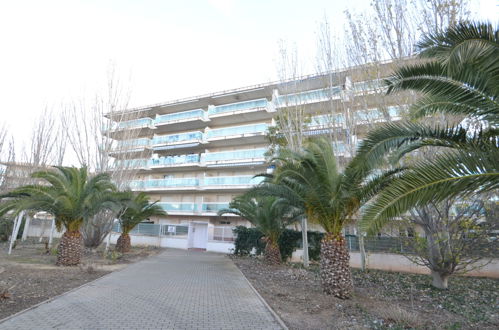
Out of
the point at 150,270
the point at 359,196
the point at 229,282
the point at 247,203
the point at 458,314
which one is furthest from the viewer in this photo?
the point at 247,203

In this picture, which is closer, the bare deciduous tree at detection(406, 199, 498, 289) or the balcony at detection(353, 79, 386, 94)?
the bare deciduous tree at detection(406, 199, 498, 289)

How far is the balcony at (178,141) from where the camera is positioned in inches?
1199

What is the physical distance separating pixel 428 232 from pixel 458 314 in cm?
417

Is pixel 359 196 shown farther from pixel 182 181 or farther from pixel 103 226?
pixel 182 181

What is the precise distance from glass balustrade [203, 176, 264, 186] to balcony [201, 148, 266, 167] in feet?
5.17

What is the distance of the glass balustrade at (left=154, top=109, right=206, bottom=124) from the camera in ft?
103

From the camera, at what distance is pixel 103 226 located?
739 inches

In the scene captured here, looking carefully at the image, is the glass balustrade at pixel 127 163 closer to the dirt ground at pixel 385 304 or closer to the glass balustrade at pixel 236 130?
the glass balustrade at pixel 236 130

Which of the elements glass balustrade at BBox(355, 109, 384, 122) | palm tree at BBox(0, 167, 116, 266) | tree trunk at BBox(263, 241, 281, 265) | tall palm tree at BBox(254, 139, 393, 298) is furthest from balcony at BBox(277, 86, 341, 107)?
palm tree at BBox(0, 167, 116, 266)

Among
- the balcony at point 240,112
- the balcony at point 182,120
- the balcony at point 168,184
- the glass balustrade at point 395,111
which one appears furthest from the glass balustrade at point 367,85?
the balcony at point 182,120

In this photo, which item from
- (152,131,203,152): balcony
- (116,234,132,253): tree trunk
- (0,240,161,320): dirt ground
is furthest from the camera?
(152,131,203,152): balcony

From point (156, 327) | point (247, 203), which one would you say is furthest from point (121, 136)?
point (156, 327)

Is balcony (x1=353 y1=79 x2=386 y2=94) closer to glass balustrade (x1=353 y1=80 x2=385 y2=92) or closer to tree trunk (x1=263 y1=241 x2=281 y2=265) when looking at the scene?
glass balustrade (x1=353 y1=80 x2=385 y2=92)

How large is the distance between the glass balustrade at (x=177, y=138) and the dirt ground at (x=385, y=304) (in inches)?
838
